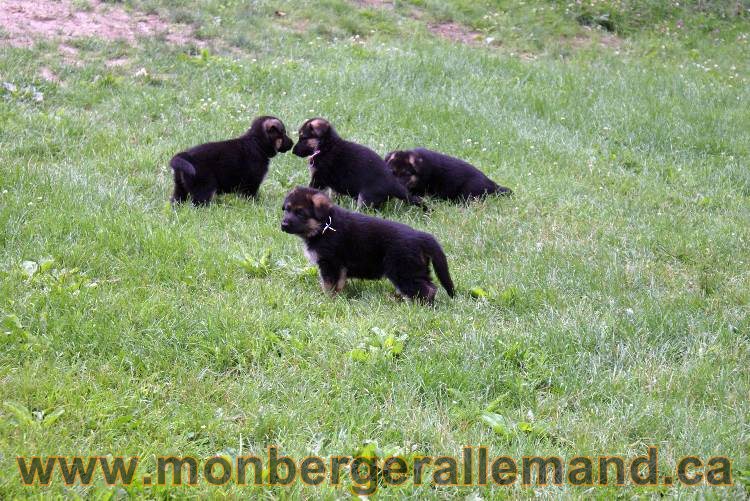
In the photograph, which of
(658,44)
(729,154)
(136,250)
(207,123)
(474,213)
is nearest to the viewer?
(136,250)

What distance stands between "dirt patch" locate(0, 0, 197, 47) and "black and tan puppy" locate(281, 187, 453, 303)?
7673 mm

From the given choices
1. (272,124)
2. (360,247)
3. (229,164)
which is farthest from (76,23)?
(360,247)

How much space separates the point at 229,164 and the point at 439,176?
2397 mm

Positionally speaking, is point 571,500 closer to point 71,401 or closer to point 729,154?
point 71,401

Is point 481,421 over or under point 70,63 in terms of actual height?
under

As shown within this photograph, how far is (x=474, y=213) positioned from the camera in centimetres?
841

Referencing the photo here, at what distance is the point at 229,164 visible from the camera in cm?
834

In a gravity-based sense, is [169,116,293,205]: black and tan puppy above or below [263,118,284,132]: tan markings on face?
below

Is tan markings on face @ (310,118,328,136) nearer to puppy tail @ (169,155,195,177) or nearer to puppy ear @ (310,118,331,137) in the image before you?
puppy ear @ (310,118,331,137)

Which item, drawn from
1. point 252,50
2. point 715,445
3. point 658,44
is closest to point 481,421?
point 715,445

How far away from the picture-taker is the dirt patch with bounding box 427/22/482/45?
1620cm

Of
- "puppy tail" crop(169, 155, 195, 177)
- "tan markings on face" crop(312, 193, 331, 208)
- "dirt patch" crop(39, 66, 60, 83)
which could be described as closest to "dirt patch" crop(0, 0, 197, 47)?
"dirt patch" crop(39, 66, 60, 83)

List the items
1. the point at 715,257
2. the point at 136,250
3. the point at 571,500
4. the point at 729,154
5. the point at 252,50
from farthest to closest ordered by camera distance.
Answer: the point at 252,50 < the point at 729,154 < the point at 715,257 < the point at 136,250 < the point at 571,500

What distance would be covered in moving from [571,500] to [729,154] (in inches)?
354
